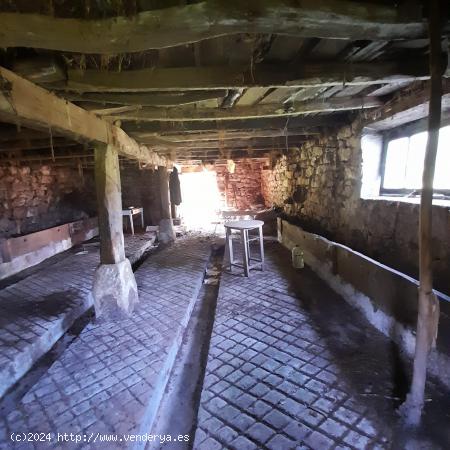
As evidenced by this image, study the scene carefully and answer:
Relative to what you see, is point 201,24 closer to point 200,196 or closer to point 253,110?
point 253,110

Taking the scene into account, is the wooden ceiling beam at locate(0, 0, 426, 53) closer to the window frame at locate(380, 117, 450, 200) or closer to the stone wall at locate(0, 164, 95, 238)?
the window frame at locate(380, 117, 450, 200)

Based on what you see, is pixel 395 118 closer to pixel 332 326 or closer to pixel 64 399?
pixel 332 326

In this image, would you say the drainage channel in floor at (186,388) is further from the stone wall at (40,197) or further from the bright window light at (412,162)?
the stone wall at (40,197)

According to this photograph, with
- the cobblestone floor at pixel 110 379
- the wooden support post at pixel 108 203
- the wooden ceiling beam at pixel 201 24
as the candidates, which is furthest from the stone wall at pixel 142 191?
the wooden ceiling beam at pixel 201 24

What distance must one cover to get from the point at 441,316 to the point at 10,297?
4.86 metres

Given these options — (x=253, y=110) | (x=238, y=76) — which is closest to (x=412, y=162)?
(x=253, y=110)

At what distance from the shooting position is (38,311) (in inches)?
135

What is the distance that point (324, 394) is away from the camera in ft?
6.53

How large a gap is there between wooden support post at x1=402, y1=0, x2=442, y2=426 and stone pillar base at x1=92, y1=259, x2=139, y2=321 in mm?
2715

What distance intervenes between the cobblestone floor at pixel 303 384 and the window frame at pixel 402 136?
1468 millimetres

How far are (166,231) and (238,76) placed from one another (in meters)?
6.05

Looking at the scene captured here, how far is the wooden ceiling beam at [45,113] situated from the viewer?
65.1 inches

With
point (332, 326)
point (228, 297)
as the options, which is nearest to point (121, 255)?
point (228, 297)

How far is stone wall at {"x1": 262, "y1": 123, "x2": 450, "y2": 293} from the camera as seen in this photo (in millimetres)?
2680
